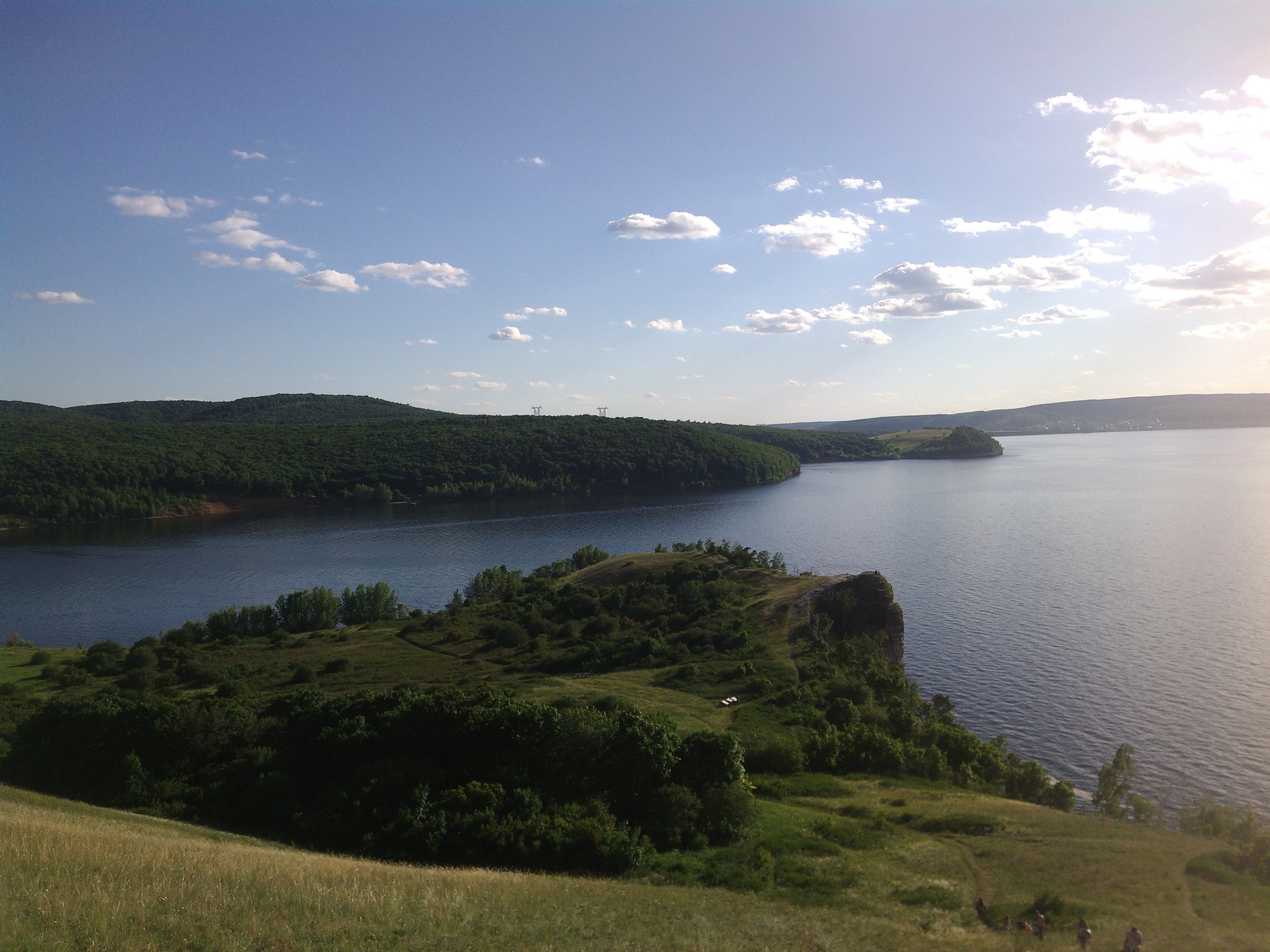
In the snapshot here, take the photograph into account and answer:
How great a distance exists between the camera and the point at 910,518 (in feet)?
418

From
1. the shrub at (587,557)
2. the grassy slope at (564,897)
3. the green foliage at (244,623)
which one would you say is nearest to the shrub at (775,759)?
the grassy slope at (564,897)

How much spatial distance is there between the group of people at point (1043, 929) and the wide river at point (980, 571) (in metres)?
25.5

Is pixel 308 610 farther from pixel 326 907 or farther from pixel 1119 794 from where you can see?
pixel 1119 794

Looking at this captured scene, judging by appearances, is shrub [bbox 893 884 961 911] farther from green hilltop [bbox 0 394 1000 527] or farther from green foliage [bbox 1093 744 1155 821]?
green hilltop [bbox 0 394 1000 527]

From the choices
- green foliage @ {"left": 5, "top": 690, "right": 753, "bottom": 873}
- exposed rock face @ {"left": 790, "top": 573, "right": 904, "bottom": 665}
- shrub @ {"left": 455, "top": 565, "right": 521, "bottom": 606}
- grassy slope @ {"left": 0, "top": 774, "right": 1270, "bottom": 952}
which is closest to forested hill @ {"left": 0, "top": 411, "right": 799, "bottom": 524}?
shrub @ {"left": 455, "top": 565, "right": 521, "bottom": 606}

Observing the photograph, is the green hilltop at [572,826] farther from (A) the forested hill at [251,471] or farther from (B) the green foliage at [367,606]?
(A) the forested hill at [251,471]

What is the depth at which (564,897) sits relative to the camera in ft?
57.9

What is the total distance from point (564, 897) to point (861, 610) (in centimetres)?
4248

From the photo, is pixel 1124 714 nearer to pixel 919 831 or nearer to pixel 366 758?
pixel 919 831

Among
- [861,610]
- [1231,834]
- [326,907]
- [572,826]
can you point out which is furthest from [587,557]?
[326,907]

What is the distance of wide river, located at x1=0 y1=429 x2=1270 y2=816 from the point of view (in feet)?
158

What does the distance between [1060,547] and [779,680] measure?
66.4 m

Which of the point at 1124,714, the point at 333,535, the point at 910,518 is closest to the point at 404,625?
the point at 1124,714

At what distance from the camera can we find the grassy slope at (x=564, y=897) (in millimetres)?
13195
